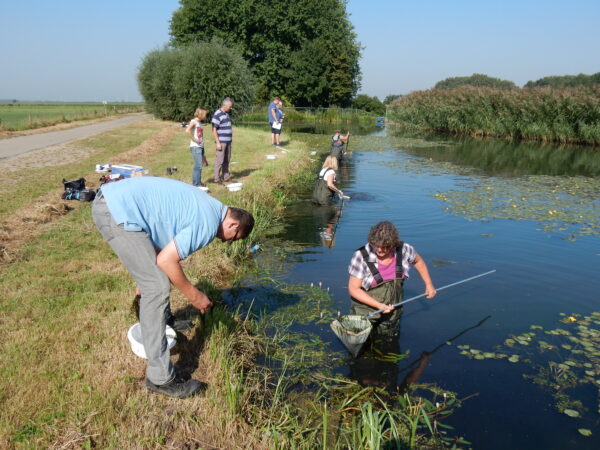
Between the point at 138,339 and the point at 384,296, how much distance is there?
2.62 metres

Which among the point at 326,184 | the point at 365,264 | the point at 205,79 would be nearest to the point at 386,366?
the point at 365,264

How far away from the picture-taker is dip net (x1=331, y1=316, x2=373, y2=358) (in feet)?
15.2

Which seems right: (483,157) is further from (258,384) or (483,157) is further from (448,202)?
(258,384)

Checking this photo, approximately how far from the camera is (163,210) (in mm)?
3363

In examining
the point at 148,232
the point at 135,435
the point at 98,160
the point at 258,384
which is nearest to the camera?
the point at 135,435

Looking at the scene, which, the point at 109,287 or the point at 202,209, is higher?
the point at 202,209

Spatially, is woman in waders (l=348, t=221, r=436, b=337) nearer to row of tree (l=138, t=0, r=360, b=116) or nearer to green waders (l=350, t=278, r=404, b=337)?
green waders (l=350, t=278, r=404, b=337)

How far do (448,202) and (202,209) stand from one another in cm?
1047

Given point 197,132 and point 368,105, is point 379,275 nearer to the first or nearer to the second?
point 197,132

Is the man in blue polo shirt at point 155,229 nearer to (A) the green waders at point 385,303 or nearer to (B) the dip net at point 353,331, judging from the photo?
(B) the dip net at point 353,331

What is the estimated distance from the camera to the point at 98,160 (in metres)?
15.1

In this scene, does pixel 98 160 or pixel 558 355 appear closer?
pixel 558 355

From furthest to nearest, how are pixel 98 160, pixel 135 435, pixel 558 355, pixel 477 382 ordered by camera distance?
pixel 98 160
pixel 558 355
pixel 477 382
pixel 135 435

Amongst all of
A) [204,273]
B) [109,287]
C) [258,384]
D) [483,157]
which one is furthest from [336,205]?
[483,157]
